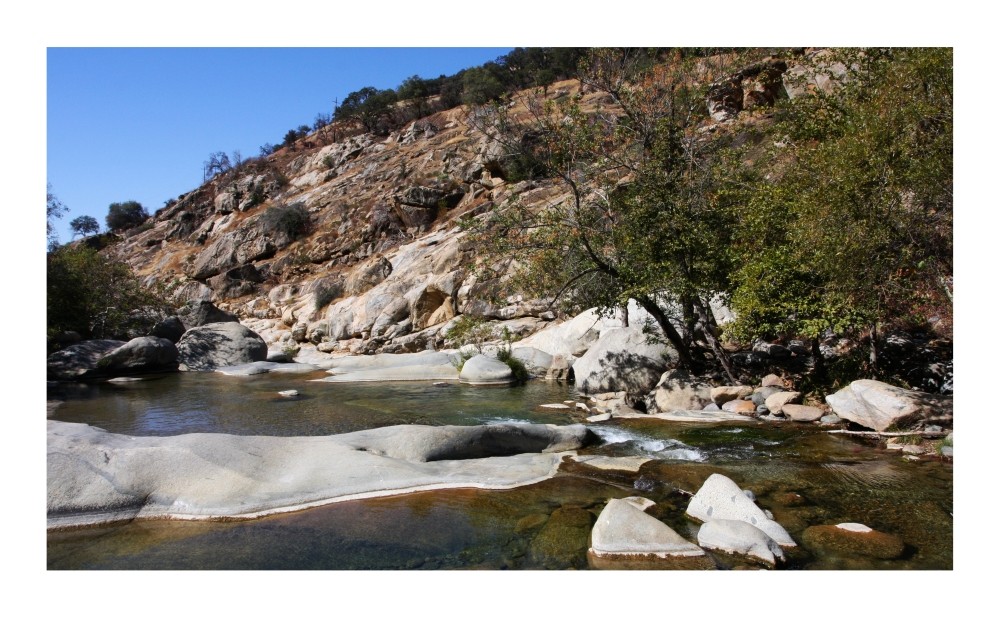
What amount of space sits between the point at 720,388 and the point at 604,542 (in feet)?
29.3

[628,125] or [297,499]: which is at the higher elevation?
[628,125]

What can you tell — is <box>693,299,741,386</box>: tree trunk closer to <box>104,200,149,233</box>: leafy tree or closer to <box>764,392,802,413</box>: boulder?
<box>764,392,802,413</box>: boulder

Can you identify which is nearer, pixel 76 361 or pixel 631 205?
pixel 631 205

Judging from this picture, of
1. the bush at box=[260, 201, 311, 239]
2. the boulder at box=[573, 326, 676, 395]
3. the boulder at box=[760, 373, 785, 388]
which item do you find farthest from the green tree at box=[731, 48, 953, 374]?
the bush at box=[260, 201, 311, 239]

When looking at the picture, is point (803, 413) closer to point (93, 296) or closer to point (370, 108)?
point (93, 296)

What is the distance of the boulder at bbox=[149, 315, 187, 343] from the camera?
100 feet

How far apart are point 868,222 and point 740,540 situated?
6046 mm

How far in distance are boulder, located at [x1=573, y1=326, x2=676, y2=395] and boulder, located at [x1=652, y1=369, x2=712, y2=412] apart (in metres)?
1.12

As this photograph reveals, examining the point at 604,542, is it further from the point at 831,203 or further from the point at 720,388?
the point at 720,388

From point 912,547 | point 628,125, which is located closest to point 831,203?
point 912,547

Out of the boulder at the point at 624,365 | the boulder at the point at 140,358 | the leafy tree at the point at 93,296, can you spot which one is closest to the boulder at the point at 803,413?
the boulder at the point at 624,365

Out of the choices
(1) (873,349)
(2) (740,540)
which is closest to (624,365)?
(1) (873,349)

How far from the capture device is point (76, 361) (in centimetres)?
2177

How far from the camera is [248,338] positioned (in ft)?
92.4
